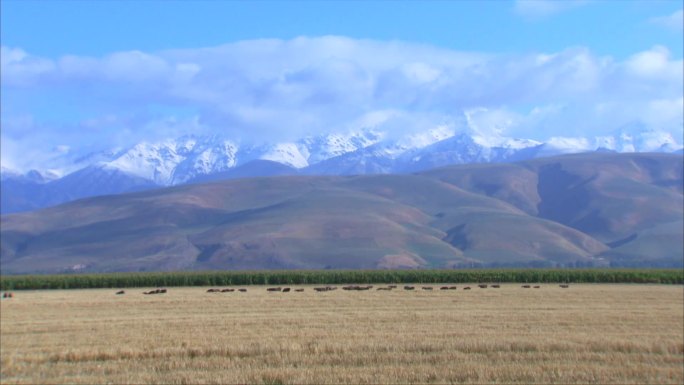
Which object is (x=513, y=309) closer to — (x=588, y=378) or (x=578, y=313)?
(x=578, y=313)

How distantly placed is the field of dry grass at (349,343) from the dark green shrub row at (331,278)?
3674 centimetres

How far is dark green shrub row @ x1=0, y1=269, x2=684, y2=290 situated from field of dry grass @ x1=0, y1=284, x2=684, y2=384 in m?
36.7

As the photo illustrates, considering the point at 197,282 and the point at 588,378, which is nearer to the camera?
the point at 588,378

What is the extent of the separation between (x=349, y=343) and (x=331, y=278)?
5750 cm

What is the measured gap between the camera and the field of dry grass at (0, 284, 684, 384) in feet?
72.6

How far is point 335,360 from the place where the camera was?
78.8 ft

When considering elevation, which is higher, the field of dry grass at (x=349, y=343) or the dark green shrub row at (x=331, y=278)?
the dark green shrub row at (x=331, y=278)

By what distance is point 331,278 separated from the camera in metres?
84.3

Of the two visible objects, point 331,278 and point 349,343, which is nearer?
point 349,343

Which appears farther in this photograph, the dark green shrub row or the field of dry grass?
the dark green shrub row

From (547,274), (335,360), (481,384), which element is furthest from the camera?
(547,274)

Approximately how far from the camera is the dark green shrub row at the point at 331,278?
81.5 metres

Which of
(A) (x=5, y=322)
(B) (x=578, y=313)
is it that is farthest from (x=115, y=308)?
(B) (x=578, y=313)

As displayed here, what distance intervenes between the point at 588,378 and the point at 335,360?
7.09 meters
